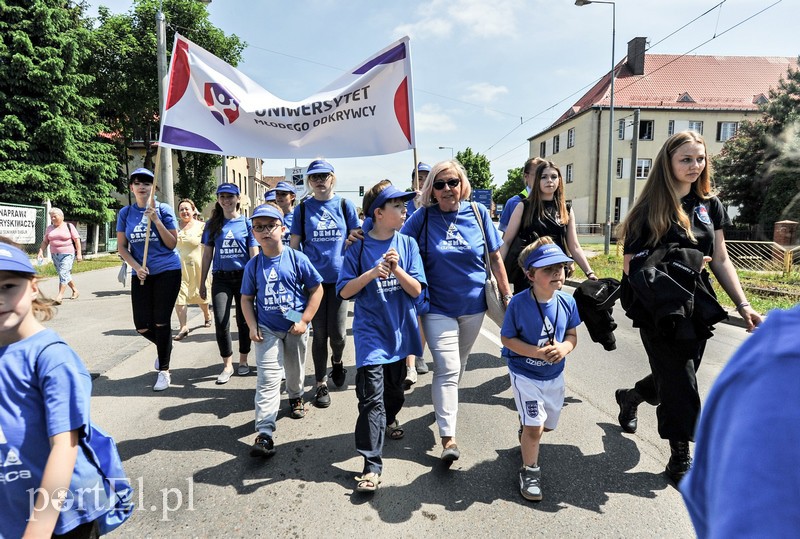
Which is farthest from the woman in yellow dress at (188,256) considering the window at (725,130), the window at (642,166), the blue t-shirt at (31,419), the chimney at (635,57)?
the window at (725,130)

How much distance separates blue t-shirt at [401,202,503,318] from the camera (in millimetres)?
3449

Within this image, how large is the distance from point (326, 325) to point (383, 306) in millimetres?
Answer: 1497

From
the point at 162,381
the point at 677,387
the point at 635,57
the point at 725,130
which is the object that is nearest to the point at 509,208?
the point at 677,387

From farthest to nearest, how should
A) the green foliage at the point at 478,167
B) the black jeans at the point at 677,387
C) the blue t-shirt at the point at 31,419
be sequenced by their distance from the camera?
the green foliage at the point at 478,167 < the black jeans at the point at 677,387 < the blue t-shirt at the point at 31,419

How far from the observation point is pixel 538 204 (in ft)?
13.6

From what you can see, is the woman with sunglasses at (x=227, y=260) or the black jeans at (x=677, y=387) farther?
the woman with sunglasses at (x=227, y=260)

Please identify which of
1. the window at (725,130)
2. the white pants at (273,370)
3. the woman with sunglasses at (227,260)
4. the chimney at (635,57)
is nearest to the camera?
the white pants at (273,370)

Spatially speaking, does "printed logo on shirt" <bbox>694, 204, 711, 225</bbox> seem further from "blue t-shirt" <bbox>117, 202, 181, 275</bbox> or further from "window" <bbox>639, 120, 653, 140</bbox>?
"window" <bbox>639, 120, 653, 140</bbox>

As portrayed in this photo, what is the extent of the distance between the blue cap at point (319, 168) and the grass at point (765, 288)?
5.94m

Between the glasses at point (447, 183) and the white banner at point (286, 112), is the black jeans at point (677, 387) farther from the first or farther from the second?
the white banner at point (286, 112)

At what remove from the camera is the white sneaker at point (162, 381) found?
480cm

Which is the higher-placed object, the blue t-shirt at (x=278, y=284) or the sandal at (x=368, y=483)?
the blue t-shirt at (x=278, y=284)

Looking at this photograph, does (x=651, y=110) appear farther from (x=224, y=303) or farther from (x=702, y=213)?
(x=224, y=303)

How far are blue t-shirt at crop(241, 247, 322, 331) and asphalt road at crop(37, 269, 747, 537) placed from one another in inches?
37.3
